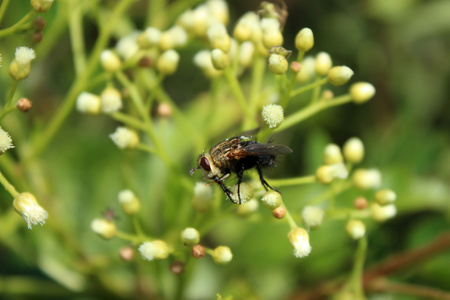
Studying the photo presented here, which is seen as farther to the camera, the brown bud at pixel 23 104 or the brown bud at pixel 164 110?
the brown bud at pixel 164 110

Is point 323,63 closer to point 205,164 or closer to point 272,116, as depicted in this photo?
point 272,116

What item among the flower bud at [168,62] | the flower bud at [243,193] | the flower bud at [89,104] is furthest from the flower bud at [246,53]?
the flower bud at [243,193]

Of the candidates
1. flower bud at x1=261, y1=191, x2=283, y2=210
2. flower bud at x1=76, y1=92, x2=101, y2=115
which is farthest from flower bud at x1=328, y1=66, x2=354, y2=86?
flower bud at x1=76, y1=92, x2=101, y2=115

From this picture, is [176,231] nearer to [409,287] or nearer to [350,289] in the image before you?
[350,289]

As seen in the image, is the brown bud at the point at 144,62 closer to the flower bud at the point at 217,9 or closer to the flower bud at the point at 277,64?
the flower bud at the point at 217,9

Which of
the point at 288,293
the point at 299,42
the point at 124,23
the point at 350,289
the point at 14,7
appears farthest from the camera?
the point at 124,23

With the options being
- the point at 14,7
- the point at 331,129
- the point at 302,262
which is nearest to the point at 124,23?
the point at 14,7

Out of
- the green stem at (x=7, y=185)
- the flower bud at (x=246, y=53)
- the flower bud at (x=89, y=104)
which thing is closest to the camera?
the green stem at (x=7, y=185)
